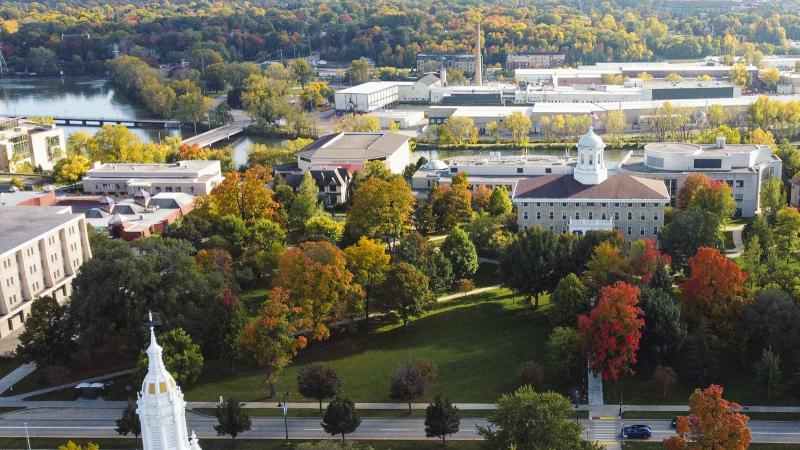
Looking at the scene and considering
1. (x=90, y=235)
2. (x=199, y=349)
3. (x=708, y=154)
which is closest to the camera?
(x=199, y=349)

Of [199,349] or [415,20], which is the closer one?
[199,349]

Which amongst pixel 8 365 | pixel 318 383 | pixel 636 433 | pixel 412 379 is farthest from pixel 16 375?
pixel 636 433

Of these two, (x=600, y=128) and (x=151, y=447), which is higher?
(x=151, y=447)

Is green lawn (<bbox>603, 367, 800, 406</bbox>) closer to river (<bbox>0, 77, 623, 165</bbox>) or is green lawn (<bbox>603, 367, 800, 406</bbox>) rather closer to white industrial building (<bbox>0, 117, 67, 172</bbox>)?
river (<bbox>0, 77, 623, 165</bbox>)

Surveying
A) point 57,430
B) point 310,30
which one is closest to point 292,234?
point 57,430

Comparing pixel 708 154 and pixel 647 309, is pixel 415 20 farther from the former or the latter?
pixel 647 309

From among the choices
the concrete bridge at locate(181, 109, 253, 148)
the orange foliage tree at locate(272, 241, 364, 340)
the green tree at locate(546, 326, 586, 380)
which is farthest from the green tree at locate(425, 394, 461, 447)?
the concrete bridge at locate(181, 109, 253, 148)

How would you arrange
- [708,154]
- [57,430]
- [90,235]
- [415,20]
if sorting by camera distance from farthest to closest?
[415,20] < [708,154] < [90,235] < [57,430]
